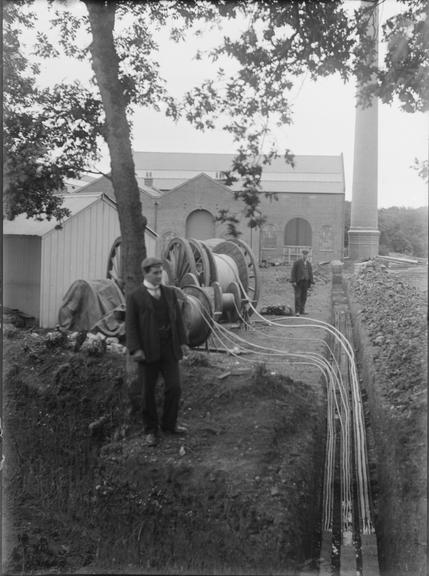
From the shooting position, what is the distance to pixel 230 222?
5.05 metres

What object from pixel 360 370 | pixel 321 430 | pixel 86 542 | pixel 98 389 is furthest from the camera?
pixel 360 370

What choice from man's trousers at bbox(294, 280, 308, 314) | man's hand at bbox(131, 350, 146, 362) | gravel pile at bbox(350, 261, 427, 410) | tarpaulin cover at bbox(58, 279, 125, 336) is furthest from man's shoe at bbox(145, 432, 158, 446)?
gravel pile at bbox(350, 261, 427, 410)

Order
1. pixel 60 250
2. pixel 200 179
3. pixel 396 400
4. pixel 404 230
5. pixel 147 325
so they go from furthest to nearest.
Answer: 1. pixel 396 400
2. pixel 60 250
3. pixel 200 179
4. pixel 404 230
5. pixel 147 325

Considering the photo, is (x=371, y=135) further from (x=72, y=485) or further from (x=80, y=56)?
(x=72, y=485)

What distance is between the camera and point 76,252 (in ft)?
18.7

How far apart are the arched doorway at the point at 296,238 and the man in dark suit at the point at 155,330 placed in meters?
1.16

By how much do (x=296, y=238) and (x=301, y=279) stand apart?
354mm

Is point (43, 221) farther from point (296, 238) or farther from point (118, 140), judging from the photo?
point (296, 238)

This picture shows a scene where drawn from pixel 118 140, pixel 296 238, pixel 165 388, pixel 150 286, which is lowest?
pixel 165 388

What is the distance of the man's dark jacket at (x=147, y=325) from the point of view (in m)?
4.76

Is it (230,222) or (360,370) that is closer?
(230,222)

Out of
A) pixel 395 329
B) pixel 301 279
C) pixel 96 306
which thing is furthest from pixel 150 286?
pixel 395 329

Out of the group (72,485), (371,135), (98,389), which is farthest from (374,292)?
(72,485)

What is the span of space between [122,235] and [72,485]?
1.95 meters
